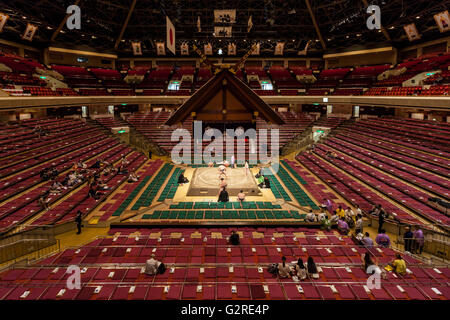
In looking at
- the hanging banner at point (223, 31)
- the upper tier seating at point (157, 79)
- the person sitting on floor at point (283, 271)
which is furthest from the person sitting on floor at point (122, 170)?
the upper tier seating at point (157, 79)

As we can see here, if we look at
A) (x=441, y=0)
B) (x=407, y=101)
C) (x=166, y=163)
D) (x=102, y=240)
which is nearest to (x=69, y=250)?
(x=102, y=240)

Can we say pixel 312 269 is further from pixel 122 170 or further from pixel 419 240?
pixel 122 170

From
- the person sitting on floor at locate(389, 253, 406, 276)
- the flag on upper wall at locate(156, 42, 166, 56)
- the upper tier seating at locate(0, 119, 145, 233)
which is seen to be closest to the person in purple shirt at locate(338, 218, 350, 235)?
the person sitting on floor at locate(389, 253, 406, 276)

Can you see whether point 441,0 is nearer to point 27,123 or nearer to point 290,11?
point 290,11

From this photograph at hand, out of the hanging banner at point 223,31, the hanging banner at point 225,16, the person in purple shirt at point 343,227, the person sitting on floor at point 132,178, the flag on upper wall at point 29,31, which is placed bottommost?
the person in purple shirt at point 343,227

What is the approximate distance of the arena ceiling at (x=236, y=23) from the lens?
27422 mm

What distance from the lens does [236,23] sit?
33375 mm

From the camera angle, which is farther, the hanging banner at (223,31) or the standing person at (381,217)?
the hanging banner at (223,31)

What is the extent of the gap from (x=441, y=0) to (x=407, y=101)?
11137mm

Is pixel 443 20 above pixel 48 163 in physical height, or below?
above

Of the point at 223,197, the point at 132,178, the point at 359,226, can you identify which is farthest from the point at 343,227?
the point at 132,178

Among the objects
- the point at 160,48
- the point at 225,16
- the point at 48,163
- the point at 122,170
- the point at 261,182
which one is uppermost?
the point at 225,16

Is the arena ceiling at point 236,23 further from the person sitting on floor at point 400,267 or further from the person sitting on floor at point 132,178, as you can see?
the person sitting on floor at point 400,267

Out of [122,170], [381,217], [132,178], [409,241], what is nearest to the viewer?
[409,241]
